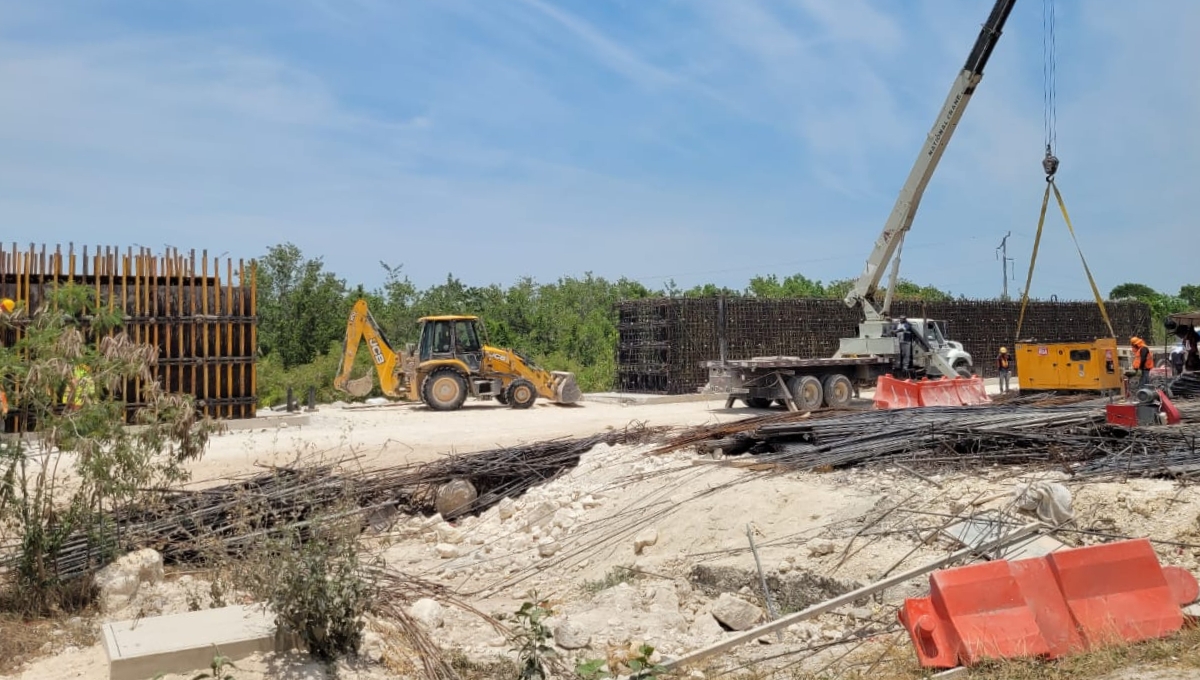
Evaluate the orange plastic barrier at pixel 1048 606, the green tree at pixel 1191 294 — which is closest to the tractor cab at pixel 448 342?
the orange plastic barrier at pixel 1048 606

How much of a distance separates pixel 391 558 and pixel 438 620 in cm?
336

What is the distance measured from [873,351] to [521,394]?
7.60 metres

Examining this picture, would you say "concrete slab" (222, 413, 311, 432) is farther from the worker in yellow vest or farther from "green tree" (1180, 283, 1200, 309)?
"green tree" (1180, 283, 1200, 309)

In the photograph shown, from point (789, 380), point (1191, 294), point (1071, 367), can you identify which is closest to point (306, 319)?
point (789, 380)

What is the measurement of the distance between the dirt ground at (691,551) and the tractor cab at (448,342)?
928 cm

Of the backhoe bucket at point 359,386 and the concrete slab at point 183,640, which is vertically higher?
the backhoe bucket at point 359,386

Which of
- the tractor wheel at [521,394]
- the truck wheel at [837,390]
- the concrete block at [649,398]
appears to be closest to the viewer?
the truck wheel at [837,390]

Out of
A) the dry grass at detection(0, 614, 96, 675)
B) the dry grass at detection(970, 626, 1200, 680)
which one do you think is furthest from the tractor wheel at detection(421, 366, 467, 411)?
the dry grass at detection(970, 626, 1200, 680)

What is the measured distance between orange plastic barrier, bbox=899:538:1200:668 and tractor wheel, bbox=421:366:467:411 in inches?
666

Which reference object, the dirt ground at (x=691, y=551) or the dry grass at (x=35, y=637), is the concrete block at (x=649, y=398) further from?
the dry grass at (x=35, y=637)

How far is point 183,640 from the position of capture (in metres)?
6.17

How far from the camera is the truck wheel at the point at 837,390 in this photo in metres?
20.8

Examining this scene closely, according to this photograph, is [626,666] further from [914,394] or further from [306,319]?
[306,319]

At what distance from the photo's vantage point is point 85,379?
792cm
